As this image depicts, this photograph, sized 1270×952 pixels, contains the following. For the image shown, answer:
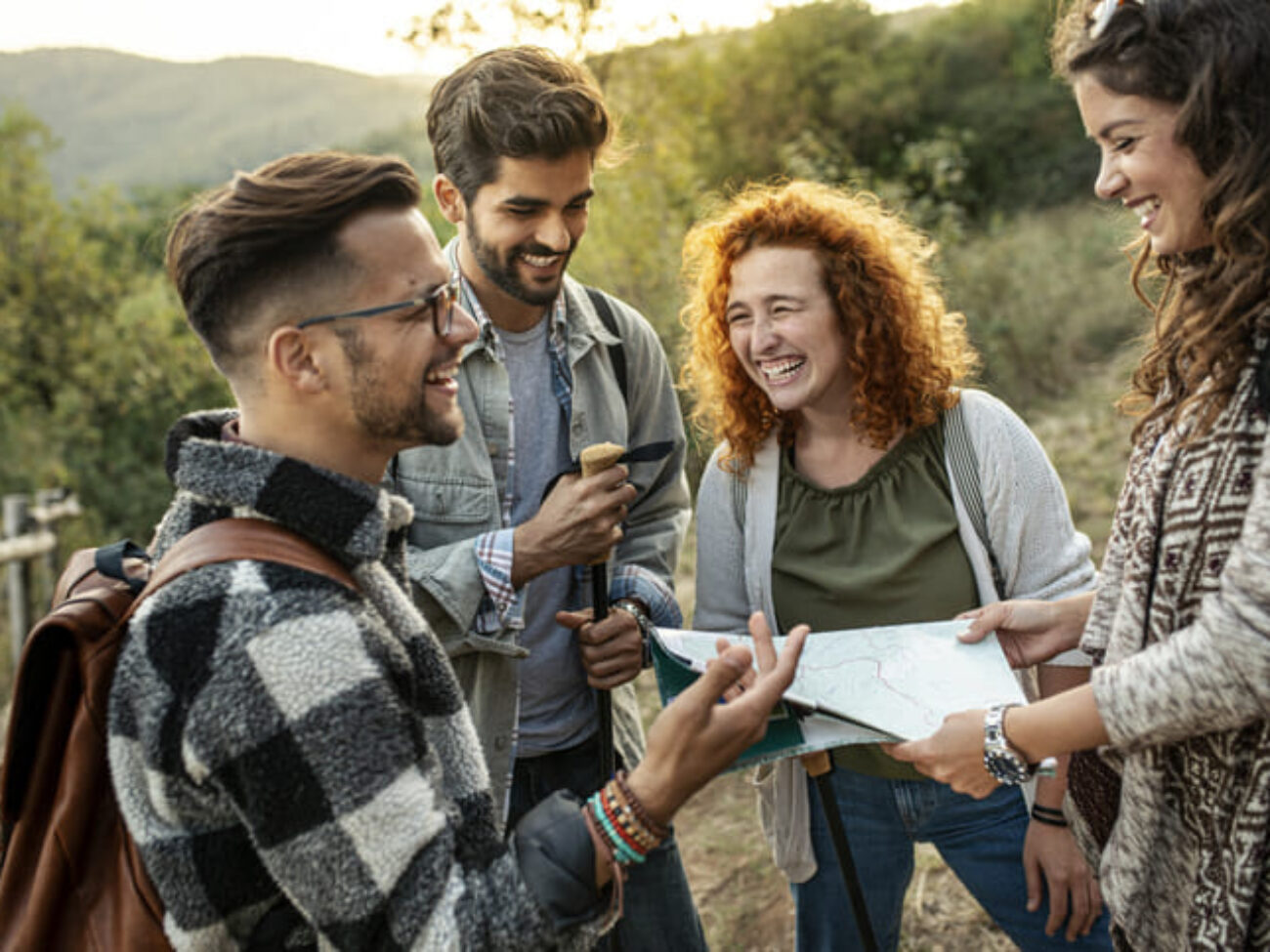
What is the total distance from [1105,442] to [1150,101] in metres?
8.07

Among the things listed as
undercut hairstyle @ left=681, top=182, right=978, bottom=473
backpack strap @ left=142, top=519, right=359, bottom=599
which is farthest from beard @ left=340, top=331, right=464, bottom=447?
undercut hairstyle @ left=681, top=182, right=978, bottom=473

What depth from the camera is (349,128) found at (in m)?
76.2

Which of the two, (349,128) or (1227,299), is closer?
(1227,299)

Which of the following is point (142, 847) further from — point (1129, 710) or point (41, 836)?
point (1129, 710)

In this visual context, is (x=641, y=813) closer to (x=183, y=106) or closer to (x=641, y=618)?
(x=641, y=618)

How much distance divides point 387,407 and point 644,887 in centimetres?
164

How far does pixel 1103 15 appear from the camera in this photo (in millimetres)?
1701

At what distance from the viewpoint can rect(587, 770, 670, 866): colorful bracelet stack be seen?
1.52 meters

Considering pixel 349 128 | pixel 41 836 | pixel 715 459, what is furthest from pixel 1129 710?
pixel 349 128

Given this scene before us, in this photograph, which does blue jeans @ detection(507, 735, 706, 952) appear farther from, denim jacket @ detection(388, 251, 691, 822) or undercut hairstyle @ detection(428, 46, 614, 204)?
undercut hairstyle @ detection(428, 46, 614, 204)

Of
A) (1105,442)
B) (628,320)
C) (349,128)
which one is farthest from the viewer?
(349,128)

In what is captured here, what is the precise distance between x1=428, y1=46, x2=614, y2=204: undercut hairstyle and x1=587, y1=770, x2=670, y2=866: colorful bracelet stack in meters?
1.63

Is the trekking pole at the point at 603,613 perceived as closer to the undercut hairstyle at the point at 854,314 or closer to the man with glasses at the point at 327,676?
the undercut hairstyle at the point at 854,314

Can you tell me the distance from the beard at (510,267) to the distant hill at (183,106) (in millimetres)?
66178
